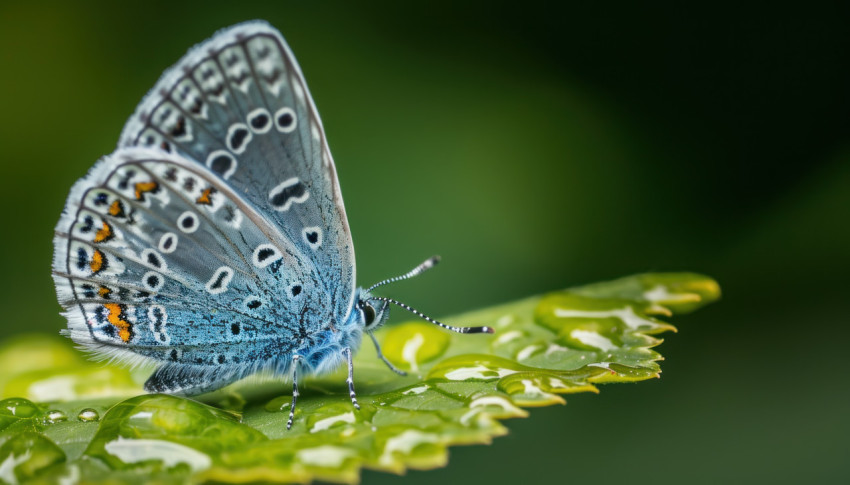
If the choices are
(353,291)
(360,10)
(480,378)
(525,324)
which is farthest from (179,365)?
(360,10)

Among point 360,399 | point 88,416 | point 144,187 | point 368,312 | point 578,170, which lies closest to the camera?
point 88,416

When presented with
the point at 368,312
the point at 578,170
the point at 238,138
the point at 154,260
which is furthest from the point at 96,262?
the point at 578,170

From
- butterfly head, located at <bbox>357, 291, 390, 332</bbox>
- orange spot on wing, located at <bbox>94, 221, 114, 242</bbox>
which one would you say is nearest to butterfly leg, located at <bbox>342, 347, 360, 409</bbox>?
butterfly head, located at <bbox>357, 291, 390, 332</bbox>

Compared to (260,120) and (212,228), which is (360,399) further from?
(260,120)

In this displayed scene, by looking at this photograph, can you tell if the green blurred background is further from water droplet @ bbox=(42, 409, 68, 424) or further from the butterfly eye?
water droplet @ bbox=(42, 409, 68, 424)

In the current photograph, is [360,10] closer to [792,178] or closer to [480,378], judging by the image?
[792,178]

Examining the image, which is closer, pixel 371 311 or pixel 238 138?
pixel 238 138

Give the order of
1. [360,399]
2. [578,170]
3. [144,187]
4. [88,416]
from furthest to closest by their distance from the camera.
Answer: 1. [578,170]
2. [144,187]
3. [360,399]
4. [88,416]
